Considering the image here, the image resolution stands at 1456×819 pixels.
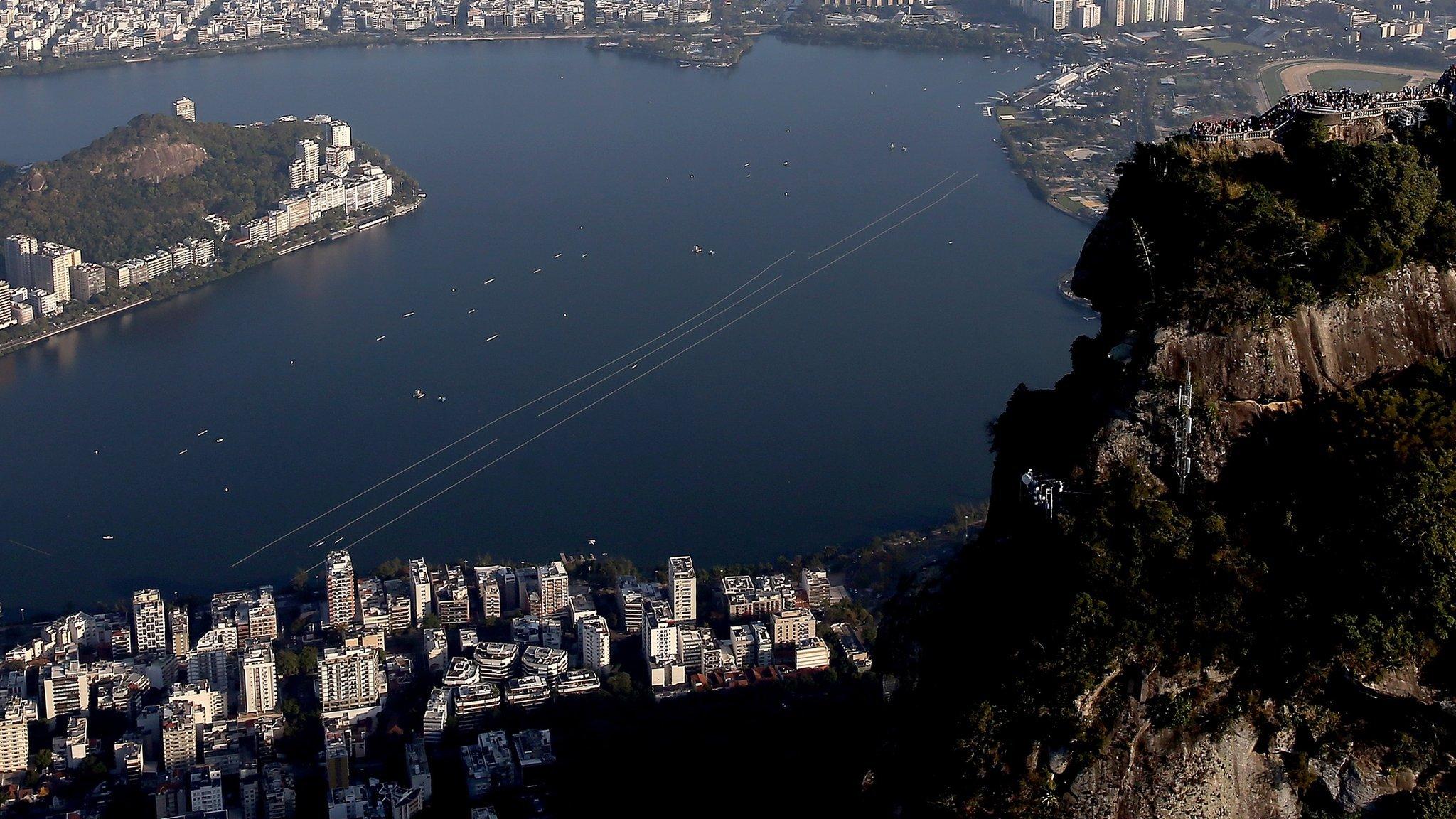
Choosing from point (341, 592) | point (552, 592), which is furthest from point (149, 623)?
point (552, 592)

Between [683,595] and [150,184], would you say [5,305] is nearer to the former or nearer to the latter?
[150,184]

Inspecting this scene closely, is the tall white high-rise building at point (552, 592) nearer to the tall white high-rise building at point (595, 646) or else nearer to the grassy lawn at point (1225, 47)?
the tall white high-rise building at point (595, 646)

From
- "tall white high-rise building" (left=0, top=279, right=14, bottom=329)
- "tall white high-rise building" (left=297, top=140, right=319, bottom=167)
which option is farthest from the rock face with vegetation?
"tall white high-rise building" (left=297, top=140, right=319, bottom=167)

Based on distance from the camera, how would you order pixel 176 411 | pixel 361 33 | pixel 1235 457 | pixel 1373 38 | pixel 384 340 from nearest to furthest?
1. pixel 1235 457
2. pixel 176 411
3. pixel 384 340
4. pixel 1373 38
5. pixel 361 33

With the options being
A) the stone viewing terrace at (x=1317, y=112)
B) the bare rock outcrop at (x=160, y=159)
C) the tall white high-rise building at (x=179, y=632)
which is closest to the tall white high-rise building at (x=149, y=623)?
the tall white high-rise building at (x=179, y=632)

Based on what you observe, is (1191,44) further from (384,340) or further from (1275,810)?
(1275,810)

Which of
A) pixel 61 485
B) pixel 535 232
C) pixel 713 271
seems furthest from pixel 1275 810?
pixel 535 232
